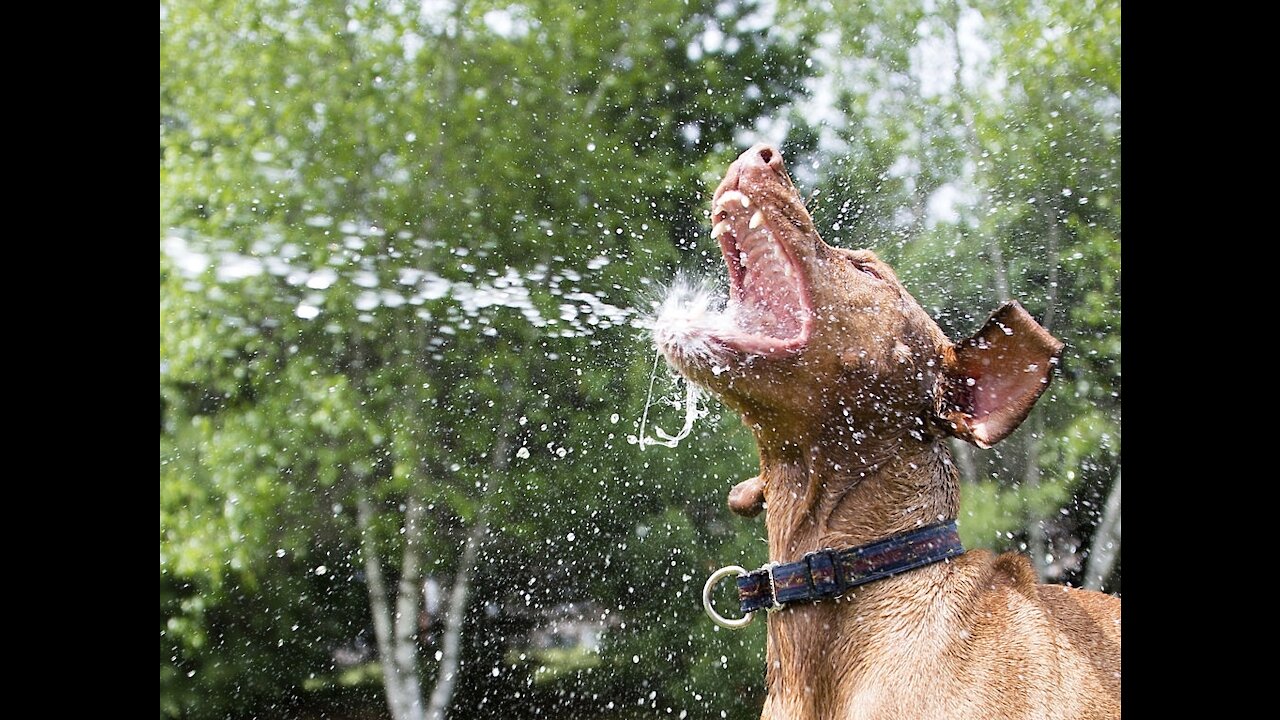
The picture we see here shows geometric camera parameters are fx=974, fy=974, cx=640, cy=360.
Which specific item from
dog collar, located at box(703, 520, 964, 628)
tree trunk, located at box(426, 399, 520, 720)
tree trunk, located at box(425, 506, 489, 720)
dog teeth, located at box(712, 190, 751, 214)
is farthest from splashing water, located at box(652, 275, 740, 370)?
tree trunk, located at box(425, 506, 489, 720)

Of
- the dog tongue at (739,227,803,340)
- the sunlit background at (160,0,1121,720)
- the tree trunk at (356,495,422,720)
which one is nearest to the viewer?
the dog tongue at (739,227,803,340)

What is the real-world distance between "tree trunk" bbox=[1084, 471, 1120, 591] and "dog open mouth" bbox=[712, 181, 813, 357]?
131 inches

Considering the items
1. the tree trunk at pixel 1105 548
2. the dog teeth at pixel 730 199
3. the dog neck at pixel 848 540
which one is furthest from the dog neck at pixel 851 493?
the tree trunk at pixel 1105 548

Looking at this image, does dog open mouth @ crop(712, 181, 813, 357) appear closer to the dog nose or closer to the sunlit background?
the dog nose

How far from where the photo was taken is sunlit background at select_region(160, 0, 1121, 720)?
4574mm

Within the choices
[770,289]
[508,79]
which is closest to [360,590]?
[508,79]

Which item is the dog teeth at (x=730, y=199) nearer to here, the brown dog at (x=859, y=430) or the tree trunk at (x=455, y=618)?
the brown dog at (x=859, y=430)

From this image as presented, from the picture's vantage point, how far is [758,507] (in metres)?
1.81

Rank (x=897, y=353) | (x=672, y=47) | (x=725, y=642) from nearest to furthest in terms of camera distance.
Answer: (x=897, y=353) → (x=725, y=642) → (x=672, y=47)

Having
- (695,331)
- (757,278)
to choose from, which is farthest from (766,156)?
(695,331)
